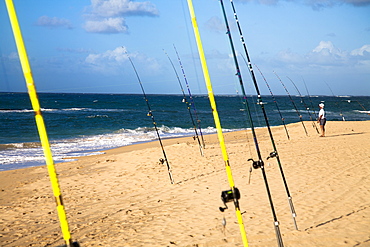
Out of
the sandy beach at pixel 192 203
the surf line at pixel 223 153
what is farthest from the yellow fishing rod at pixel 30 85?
the sandy beach at pixel 192 203

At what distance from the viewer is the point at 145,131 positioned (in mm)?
29562

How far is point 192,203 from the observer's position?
25.3ft

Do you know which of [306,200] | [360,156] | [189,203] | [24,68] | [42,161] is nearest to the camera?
[24,68]

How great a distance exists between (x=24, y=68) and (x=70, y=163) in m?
12.9

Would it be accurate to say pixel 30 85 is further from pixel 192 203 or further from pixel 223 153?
pixel 192 203

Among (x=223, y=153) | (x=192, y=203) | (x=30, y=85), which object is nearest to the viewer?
(x=30, y=85)

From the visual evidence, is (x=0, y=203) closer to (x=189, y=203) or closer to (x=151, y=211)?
(x=151, y=211)

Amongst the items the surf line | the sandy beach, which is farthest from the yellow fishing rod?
the sandy beach

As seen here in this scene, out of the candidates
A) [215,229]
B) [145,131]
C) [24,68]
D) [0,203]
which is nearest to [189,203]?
[215,229]

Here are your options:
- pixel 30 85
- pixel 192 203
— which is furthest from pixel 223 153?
pixel 192 203

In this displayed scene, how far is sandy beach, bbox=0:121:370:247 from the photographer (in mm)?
5785

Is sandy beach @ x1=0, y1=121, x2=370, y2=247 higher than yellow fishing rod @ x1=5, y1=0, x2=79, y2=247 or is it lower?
lower

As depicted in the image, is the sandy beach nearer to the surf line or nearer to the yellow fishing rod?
the surf line

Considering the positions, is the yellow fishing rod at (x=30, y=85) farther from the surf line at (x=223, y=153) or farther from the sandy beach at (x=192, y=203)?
the sandy beach at (x=192, y=203)
